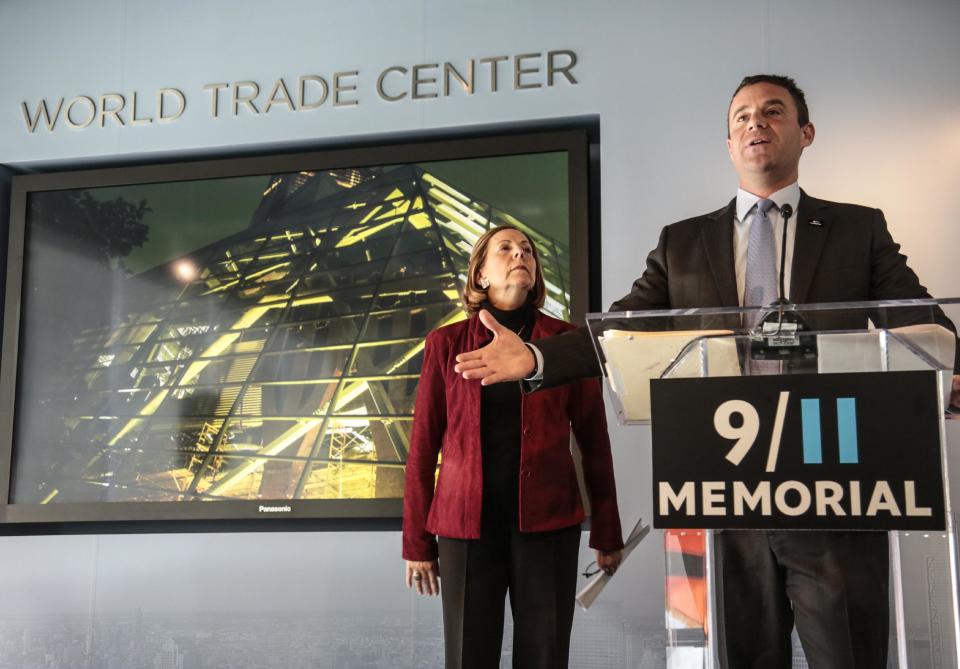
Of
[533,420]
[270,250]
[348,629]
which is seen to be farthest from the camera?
[270,250]

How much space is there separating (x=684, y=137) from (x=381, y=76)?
1199 mm

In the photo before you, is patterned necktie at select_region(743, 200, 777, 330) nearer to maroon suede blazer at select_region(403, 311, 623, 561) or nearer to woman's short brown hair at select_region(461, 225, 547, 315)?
maroon suede blazer at select_region(403, 311, 623, 561)

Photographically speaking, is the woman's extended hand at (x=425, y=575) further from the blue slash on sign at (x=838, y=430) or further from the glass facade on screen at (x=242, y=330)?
the blue slash on sign at (x=838, y=430)

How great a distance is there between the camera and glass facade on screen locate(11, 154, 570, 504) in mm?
3783

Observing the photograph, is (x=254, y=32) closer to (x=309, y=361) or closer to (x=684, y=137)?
(x=309, y=361)

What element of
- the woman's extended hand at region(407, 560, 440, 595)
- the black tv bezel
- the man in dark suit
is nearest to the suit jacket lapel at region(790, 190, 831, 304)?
the man in dark suit

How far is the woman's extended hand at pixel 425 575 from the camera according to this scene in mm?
2688

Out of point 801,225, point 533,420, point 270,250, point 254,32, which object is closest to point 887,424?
point 801,225

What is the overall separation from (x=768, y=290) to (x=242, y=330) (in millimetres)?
2433

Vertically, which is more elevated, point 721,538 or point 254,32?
point 254,32

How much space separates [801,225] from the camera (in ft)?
6.89

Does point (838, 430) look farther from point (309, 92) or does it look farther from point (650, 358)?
point (309, 92)

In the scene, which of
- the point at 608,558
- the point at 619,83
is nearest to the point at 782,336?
the point at 608,558

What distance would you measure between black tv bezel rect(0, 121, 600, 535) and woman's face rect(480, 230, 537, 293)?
2.43 ft
